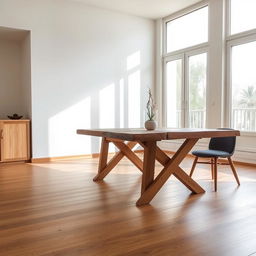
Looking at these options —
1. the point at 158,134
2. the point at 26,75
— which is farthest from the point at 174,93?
the point at 158,134

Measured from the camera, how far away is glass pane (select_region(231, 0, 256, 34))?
484 centimetres

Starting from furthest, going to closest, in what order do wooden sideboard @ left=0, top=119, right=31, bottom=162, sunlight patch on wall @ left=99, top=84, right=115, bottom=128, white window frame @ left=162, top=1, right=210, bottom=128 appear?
sunlight patch on wall @ left=99, top=84, right=115, bottom=128, white window frame @ left=162, top=1, right=210, bottom=128, wooden sideboard @ left=0, top=119, right=31, bottom=162

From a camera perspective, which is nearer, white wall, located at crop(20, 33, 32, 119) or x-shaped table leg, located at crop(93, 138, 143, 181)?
x-shaped table leg, located at crop(93, 138, 143, 181)

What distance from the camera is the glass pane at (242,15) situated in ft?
15.9

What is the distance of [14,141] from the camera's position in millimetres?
5090

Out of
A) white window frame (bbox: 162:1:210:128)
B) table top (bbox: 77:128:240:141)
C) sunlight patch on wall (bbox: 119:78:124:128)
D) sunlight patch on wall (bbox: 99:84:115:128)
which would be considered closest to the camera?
table top (bbox: 77:128:240:141)

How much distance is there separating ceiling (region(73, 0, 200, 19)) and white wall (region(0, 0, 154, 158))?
176 mm

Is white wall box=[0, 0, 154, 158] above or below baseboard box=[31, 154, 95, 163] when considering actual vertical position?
above

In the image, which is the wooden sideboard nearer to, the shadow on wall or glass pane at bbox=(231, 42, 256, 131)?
the shadow on wall

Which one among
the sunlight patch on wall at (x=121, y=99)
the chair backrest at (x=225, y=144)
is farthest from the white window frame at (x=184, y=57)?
the chair backrest at (x=225, y=144)

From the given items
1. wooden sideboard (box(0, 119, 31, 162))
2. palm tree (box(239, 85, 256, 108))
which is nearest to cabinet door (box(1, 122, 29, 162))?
wooden sideboard (box(0, 119, 31, 162))

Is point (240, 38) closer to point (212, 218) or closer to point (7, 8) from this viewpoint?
point (212, 218)

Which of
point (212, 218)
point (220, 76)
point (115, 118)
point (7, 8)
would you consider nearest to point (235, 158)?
point (220, 76)

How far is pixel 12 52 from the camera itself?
5.79 metres
